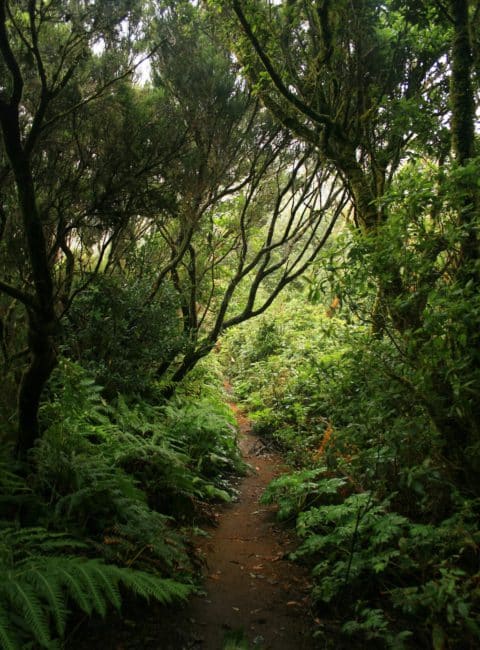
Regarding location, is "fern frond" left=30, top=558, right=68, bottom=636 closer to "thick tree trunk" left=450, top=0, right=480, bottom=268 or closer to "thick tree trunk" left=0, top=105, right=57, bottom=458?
"thick tree trunk" left=0, top=105, right=57, bottom=458

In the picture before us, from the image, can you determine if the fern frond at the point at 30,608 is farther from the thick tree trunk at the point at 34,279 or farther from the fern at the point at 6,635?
the thick tree trunk at the point at 34,279

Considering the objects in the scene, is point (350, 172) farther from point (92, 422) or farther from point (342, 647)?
point (342, 647)

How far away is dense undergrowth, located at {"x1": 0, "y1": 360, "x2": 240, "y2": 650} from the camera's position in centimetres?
250

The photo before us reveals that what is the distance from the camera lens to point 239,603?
12.3 feet

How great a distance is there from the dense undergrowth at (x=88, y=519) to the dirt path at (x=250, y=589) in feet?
0.86

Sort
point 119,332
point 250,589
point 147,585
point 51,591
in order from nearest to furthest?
point 51,591 → point 147,585 → point 250,589 → point 119,332

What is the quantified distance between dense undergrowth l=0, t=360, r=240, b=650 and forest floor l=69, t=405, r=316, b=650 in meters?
0.21

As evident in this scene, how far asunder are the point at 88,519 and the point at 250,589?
1.57 m

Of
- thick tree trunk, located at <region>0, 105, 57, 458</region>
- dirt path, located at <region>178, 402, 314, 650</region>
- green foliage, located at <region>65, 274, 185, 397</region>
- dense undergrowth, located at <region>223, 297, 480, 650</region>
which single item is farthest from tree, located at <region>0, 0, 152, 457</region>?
dense undergrowth, located at <region>223, 297, 480, 650</region>

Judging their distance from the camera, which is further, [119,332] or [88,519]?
[119,332]

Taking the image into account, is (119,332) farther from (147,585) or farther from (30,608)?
(30,608)

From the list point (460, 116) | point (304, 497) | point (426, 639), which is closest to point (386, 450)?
point (304, 497)

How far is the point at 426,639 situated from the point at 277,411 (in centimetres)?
673

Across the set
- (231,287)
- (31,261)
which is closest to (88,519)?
(31,261)
